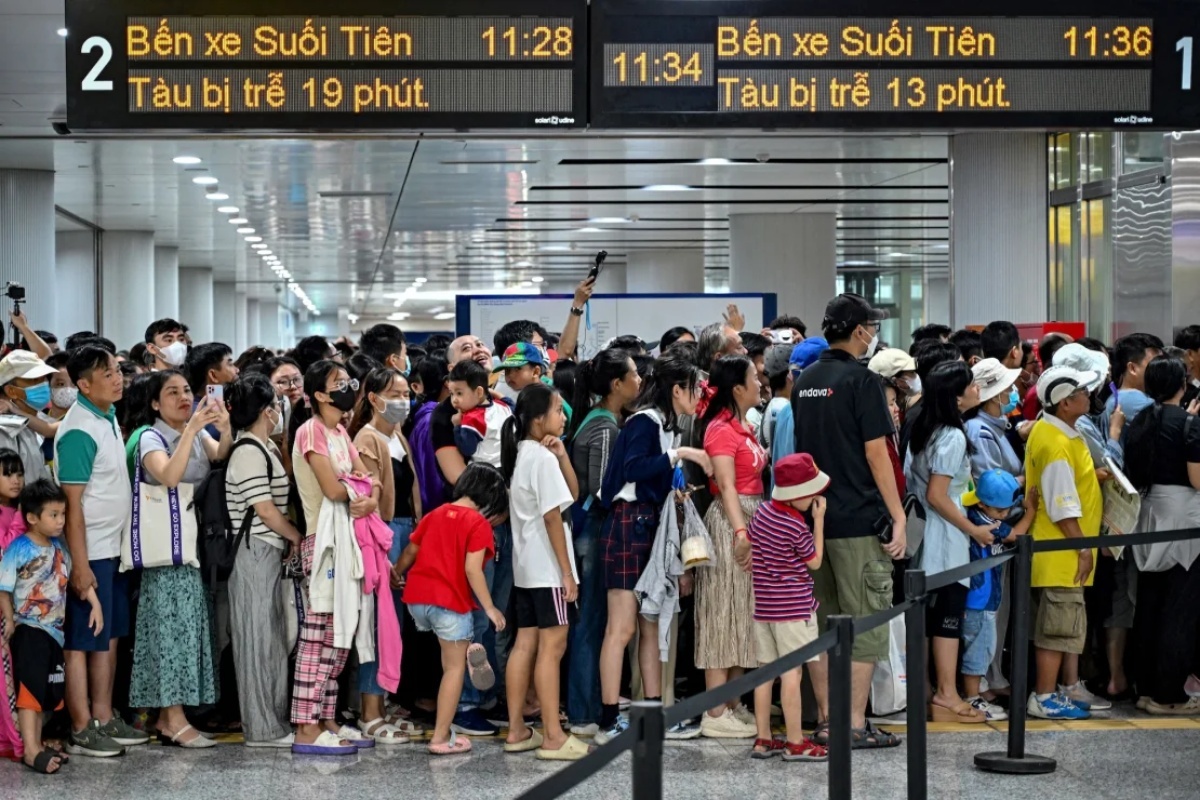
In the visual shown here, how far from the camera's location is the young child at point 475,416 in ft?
23.3

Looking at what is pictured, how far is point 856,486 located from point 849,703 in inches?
96.6

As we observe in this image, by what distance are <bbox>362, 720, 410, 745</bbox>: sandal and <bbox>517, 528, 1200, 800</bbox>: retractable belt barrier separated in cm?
220

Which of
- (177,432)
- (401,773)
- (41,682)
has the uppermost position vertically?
(177,432)

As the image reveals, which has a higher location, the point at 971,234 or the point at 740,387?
the point at 971,234

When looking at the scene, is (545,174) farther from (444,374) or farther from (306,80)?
(306,80)

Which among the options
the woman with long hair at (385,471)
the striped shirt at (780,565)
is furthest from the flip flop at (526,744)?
the striped shirt at (780,565)

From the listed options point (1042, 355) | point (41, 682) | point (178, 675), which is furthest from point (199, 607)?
point (1042, 355)

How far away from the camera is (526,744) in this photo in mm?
6840

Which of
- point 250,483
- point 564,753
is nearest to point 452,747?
point 564,753

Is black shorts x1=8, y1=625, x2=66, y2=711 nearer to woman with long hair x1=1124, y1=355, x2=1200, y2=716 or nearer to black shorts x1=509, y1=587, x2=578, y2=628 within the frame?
black shorts x1=509, y1=587, x2=578, y2=628

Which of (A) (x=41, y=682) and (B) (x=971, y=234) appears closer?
(A) (x=41, y=682)

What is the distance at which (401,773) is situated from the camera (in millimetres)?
6473

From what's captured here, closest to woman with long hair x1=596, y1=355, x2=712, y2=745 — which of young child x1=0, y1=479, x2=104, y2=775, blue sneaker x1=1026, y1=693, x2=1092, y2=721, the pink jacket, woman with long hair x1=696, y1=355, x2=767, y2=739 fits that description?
woman with long hair x1=696, y1=355, x2=767, y2=739

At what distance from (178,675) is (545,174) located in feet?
42.4
